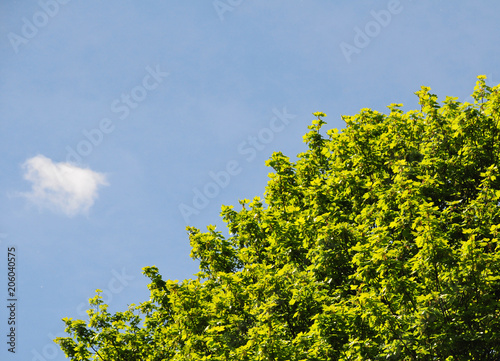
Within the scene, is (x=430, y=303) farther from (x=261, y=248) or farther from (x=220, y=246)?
(x=220, y=246)

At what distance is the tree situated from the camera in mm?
11641

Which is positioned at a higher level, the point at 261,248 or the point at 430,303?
the point at 261,248

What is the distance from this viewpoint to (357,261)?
12219 millimetres

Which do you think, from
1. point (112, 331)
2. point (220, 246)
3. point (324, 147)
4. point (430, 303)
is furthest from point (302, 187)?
point (112, 331)

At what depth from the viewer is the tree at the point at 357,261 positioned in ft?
38.2

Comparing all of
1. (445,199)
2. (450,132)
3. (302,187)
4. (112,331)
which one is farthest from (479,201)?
(112,331)

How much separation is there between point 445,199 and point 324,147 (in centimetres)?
512

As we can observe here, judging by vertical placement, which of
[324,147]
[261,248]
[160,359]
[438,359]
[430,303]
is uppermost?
[324,147]

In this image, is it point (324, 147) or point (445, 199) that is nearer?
point (445, 199)

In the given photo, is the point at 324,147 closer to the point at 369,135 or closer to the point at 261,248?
the point at 369,135

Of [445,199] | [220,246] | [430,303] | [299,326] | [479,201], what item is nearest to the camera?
[430,303]

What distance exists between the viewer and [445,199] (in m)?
15.4

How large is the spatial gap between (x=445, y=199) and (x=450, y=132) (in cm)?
234

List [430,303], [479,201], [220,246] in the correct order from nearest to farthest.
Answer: [430,303], [479,201], [220,246]
